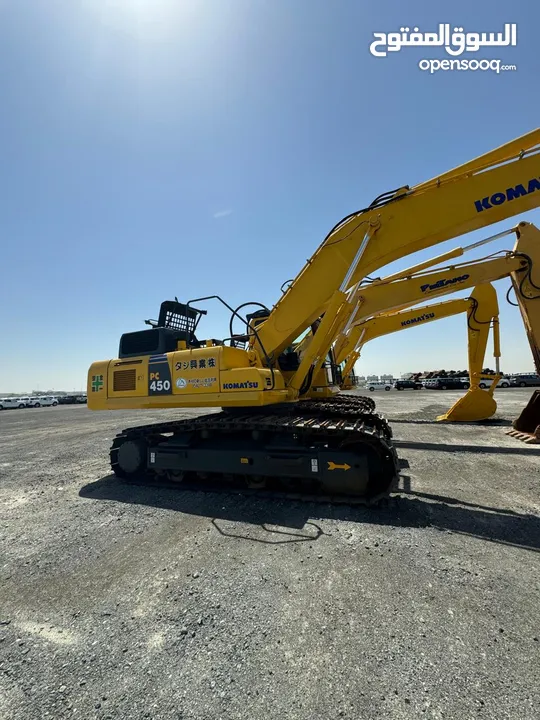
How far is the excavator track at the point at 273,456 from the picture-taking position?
196 inches

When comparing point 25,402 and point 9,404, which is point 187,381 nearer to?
point 9,404

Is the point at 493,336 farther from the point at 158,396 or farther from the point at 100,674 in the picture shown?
the point at 100,674

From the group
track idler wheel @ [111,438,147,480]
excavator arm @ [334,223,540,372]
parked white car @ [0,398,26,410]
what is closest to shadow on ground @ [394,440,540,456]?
excavator arm @ [334,223,540,372]

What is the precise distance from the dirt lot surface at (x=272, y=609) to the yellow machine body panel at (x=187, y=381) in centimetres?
173

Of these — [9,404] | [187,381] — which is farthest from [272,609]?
[9,404]

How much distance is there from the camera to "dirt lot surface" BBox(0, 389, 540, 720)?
81.0 inches

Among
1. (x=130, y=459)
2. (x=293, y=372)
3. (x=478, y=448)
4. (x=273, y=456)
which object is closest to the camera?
(x=273, y=456)

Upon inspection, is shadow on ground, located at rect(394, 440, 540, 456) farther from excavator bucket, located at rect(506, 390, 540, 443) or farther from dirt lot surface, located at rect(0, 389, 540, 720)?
dirt lot surface, located at rect(0, 389, 540, 720)

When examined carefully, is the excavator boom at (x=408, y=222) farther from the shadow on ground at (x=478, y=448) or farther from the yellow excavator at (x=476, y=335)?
the yellow excavator at (x=476, y=335)

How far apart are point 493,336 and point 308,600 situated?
1363 centimetres

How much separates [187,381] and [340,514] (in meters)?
3.40

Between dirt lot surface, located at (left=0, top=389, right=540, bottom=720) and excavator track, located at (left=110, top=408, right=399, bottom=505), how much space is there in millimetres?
392

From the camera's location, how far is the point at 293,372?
289 inches

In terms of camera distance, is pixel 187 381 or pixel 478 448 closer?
pixel 187 381
